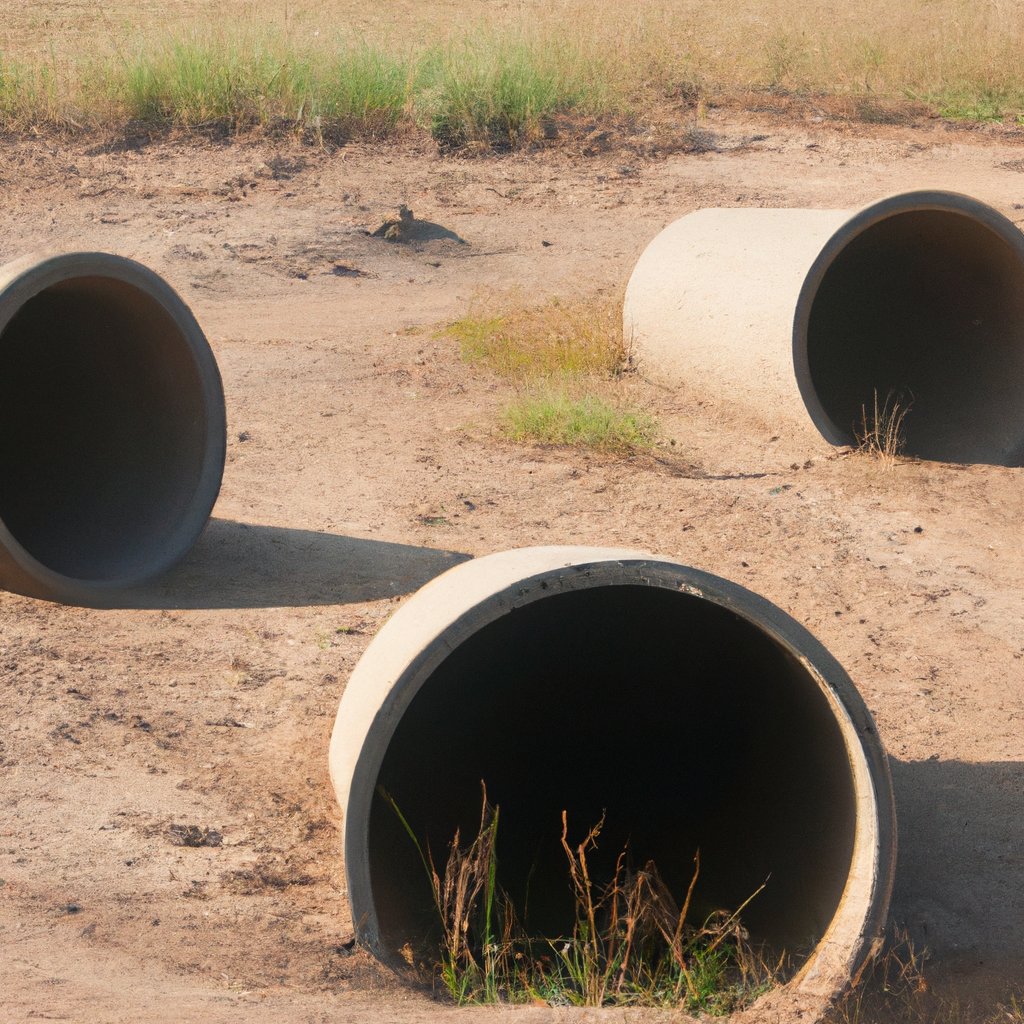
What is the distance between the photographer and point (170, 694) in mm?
4344

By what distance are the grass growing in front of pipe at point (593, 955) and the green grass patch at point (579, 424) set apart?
11.6 feet

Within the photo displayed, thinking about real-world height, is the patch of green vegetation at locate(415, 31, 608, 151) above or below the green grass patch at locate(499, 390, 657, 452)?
above

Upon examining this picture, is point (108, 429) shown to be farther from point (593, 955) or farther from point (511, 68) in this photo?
point (511, 68)

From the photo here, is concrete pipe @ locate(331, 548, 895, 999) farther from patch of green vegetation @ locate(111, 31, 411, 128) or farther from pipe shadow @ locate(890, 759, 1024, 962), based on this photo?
patch of green vegetation @ locate(111, 31, 411, 128)

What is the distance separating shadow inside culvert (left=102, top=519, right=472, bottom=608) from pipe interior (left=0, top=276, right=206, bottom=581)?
299mm

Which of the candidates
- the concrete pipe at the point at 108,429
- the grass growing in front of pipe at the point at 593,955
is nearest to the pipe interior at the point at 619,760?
the grass growing in front of pipe at the point at 593,955

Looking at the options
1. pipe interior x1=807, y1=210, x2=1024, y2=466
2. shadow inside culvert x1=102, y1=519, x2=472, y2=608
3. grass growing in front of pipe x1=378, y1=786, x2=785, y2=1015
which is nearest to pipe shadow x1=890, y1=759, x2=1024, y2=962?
grass growing in front of pipe x1=378, y1=786, x2=785, y2=1015

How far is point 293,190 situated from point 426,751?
8932 millimetres

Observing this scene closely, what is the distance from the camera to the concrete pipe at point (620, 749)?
295 cm

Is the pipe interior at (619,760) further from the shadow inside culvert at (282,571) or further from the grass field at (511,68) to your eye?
the grass field at (511,68)

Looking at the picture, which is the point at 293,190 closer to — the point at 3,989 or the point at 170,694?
the point at 170,694

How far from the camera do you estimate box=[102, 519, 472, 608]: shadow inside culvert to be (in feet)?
17.0

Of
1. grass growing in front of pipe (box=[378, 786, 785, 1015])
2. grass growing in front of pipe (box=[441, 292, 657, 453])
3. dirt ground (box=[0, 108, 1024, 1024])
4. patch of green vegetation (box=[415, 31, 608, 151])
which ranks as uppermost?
patch of green vegetation (box=[415, 31, 608, 151])

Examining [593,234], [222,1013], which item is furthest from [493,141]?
[222,1013]
